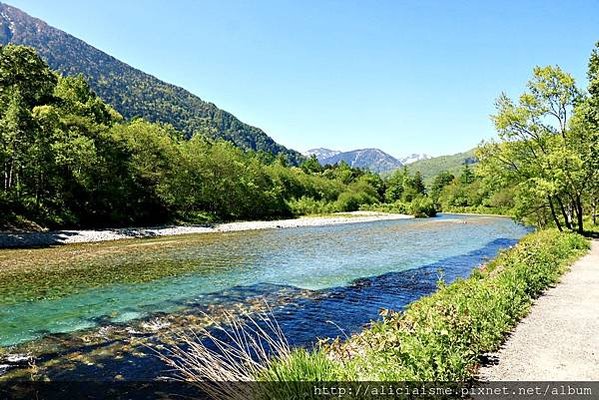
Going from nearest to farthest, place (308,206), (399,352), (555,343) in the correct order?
1. (399,352)
2. (555,343)
3. (308,206)

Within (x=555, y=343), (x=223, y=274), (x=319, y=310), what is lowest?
(x=223, y=274)

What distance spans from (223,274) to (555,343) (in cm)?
1632

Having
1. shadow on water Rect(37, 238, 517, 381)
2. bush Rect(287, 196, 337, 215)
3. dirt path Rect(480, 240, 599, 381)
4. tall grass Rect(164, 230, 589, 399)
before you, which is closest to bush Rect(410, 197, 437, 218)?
bush Rect(287, 196, 337, 215)

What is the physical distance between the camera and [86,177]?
46.5 meters

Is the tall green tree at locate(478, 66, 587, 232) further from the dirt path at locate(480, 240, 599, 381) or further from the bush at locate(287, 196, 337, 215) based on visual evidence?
the bush at locate(287, 196, 337, 215)

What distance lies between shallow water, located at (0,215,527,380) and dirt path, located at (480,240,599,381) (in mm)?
4122

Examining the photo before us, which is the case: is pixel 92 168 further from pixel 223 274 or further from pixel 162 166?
pixel 223 274

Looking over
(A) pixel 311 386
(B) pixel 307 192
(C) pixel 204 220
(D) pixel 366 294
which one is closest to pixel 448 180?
A: (B) pixel 307 192

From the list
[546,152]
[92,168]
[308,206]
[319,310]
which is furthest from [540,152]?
[308,206]

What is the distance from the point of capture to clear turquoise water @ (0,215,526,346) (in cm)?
1374

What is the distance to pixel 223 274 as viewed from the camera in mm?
21844

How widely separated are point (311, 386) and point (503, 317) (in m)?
6.09

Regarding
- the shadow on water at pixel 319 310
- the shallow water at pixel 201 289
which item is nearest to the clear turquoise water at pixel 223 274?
the shallow water at pixel 201 289

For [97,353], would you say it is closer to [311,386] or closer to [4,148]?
[311,386]
